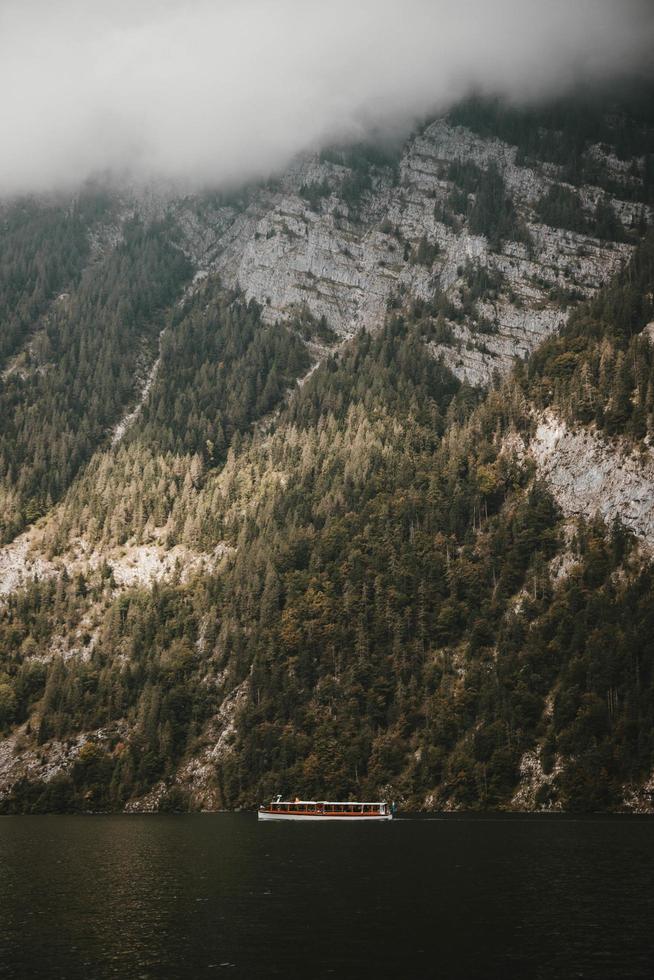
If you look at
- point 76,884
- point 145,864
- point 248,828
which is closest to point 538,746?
point 248,828

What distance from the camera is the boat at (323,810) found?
16612 centimetres

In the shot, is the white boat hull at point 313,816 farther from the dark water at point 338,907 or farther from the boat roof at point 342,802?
the dark water at point 338,907

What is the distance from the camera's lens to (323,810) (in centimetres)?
17450

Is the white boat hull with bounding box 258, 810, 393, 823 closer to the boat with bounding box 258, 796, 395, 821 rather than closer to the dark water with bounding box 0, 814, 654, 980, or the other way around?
the boat with bounding box 258, 796, 395, 821

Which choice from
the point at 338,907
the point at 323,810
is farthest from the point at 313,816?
the point at 338,907

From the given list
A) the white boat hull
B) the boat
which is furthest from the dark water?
the white boat hull

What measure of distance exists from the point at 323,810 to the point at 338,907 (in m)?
106

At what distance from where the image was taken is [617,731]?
164 m

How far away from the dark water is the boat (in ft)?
130

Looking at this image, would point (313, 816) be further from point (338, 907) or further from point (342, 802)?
point (338, 907)

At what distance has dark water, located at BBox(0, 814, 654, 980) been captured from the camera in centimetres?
5491

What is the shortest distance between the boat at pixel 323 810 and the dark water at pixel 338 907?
130ft

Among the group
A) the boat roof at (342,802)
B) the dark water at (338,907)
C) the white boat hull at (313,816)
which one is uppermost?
the boat roof at (342,802)

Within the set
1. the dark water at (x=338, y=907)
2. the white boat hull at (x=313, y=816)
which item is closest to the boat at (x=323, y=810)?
the white boat hull at (x=313, y=816)
